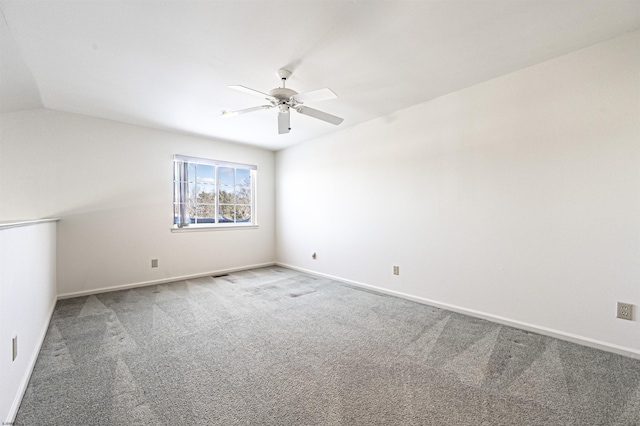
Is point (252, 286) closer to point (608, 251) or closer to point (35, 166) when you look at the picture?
point (35, 166)

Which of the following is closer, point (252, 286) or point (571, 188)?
point (571, 188)

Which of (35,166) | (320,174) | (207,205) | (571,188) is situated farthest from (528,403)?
(35,166)

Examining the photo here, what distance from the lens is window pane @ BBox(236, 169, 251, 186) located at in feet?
17.1

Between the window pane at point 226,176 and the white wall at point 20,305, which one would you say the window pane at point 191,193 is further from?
the white wall at point 20,305

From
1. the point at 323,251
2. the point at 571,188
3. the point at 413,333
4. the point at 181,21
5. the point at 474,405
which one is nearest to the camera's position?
the point at 474,405

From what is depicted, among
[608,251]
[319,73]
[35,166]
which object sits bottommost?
[608,251]

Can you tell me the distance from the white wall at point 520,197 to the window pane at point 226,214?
2.49m

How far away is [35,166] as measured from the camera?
10.7 feet

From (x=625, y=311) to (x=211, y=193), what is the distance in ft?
17.3

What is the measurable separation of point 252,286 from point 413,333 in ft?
7.92

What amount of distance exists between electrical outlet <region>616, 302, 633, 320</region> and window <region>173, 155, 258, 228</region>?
16.2 feet

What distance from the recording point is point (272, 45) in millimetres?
2117

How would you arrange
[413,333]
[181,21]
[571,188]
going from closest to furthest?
1. [181,21]
2. [571,188]
3. [413,333]

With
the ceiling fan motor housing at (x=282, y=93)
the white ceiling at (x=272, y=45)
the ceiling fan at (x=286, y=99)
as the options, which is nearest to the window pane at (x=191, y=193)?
the white ceiling at (x=272, y=45)
